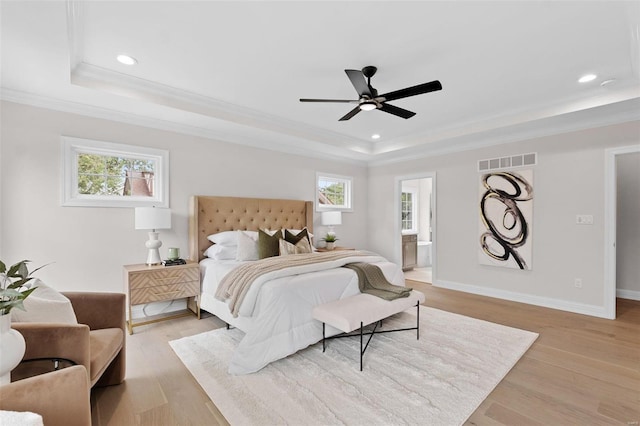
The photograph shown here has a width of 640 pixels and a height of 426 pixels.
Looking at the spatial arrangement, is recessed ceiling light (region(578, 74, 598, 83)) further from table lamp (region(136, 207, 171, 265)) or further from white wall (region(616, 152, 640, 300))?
table lamp (region(136, 207, 171, 265))

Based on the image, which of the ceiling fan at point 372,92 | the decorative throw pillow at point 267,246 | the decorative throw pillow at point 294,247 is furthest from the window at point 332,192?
the ceiling fan at point 372,92

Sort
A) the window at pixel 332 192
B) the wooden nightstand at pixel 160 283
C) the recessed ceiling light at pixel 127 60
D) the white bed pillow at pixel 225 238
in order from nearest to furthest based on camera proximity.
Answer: the recessed ceiling light at pixel 127 60 → the wooden nightstand at pixel 160 283 → the white bed pillow at pixel 225 238 → the window at pixel 332 192

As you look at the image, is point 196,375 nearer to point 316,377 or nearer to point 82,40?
point 316,377

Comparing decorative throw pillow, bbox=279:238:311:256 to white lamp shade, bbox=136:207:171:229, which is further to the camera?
decorative throw pillow, bbox=279:238:311:256

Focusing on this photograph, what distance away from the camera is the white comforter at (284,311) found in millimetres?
2467

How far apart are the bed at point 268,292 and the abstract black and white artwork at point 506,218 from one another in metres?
1.98

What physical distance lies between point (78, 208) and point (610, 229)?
6.38m

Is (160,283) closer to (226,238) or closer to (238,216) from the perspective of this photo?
(226,238)

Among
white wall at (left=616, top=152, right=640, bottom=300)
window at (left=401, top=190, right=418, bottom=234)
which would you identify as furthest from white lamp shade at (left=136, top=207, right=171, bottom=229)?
white wall at (left=616, top=152, right=640, bottom=300)

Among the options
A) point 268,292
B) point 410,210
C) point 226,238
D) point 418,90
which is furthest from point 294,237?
point 410,210

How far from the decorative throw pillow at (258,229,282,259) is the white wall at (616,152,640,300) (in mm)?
5546

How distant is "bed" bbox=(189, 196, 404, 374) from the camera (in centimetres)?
251

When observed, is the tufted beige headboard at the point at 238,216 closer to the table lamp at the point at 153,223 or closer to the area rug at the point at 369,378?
the table lamp at the point at 153,223

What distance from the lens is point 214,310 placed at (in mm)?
3398
